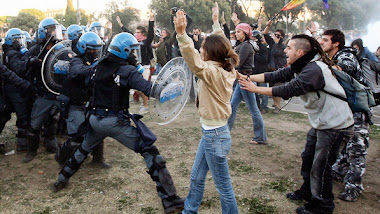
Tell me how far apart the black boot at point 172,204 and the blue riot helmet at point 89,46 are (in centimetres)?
213

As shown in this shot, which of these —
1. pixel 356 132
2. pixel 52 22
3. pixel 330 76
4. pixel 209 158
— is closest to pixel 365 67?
pixel 356 132

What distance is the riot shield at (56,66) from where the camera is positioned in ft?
15.6

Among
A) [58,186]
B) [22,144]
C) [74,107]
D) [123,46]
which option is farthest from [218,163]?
[22,144]

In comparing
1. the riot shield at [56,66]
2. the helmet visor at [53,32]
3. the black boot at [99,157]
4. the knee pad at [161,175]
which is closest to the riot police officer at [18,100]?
the helmet visor at [53,32]

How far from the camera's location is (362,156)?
4.19m

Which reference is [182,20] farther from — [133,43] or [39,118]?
[39,118]

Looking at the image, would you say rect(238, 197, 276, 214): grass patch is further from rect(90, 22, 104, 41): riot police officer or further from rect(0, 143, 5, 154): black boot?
rect(90, 22, 104, 41): riot police officer

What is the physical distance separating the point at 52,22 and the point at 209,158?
3.98m

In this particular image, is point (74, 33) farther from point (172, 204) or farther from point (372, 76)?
point (372, 76)

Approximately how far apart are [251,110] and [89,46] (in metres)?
2.94

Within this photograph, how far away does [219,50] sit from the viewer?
2.93 m

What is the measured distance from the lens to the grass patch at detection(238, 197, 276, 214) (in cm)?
373

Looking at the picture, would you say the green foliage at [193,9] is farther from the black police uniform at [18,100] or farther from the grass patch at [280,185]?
the grass patch at [280,185]

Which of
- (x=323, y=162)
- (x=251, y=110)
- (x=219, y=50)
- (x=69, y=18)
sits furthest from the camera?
(x=69, y=18)
